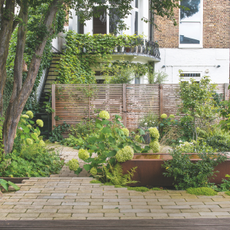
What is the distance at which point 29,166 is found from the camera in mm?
4387

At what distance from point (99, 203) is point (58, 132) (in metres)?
5.55

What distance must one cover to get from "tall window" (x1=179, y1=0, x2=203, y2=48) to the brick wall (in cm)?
25

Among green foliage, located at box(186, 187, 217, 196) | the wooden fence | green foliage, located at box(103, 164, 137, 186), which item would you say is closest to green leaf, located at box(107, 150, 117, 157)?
green foliage, located at box(103, 164, 137, 186)

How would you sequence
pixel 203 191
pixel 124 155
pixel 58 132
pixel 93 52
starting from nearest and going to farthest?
pixel 203 191
pixel 124 155
pixel 58 132
pixel 93 52

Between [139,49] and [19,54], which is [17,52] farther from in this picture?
[139,49]

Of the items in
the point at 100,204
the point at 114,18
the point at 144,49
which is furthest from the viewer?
the point at 144,49

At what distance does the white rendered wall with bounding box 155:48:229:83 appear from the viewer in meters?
12.7

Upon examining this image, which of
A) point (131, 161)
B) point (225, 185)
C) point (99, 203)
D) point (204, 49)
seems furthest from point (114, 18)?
point (99, 203)

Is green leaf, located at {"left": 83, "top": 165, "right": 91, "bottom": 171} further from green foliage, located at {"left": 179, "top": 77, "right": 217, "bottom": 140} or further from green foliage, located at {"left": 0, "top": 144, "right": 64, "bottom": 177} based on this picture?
green foliage, located at {"left": 179, "top": 77, "right": 217, "bottom": 140}

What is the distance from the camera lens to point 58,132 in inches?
328

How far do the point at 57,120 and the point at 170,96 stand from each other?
Answer: 4076mm

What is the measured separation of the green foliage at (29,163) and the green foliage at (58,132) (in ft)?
9.79

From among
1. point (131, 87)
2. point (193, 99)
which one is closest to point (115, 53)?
point (131, 87)

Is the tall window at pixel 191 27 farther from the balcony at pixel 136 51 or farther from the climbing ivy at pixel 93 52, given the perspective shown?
the climbing ivy at pixel 93 52
